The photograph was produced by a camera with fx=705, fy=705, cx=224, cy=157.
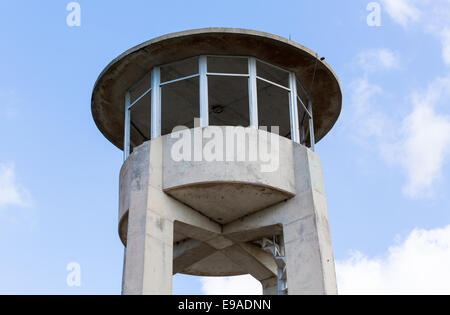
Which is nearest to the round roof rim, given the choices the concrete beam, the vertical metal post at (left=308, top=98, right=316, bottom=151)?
the vertical metal post at (left=308, top=98, right=316, bottom=151)

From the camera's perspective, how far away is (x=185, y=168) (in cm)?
1958

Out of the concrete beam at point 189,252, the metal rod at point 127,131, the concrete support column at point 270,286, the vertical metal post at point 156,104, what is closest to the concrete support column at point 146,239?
the vertical metal post at point 156,104

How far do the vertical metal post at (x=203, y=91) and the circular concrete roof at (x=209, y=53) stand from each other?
1.09 feet

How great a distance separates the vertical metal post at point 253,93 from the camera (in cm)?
2047

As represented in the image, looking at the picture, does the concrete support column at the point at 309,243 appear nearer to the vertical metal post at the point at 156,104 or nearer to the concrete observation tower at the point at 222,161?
the concrete observation tower at the point at 222,161

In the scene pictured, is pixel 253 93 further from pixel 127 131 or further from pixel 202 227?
pixel 127 131

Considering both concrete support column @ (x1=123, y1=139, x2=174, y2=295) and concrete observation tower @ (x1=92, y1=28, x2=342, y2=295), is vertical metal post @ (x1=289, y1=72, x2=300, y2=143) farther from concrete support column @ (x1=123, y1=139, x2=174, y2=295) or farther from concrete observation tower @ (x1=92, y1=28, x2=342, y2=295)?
concrete support column @ (x1=123, y1=139, x2=174, y2=295)

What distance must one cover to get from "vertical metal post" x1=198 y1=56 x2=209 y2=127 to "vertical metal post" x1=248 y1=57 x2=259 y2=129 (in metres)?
1.29

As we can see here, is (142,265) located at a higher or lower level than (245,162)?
lower

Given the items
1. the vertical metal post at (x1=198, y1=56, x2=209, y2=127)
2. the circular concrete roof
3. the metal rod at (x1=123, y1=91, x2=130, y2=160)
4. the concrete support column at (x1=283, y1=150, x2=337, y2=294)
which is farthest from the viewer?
the metal rod at (x1=123, y1=91, x2=130, y2=160)

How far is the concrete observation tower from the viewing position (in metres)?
18.9

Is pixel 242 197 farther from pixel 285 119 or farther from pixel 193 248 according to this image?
pixel 285 119
